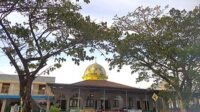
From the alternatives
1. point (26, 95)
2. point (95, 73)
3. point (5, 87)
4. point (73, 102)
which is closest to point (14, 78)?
point (5, 87)

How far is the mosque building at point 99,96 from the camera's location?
34.6m

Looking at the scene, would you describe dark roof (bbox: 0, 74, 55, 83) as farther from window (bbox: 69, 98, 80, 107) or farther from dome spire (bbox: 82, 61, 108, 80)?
window (bbox: 69, 98, 80, 107)

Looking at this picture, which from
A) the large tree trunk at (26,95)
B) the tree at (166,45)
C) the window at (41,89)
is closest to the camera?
the large tree trunk at (26,95)

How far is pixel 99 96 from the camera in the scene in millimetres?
38594

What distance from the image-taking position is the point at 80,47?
53.2ft

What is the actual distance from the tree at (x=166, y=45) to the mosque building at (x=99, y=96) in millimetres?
8467

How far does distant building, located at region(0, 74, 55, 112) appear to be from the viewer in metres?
38.4

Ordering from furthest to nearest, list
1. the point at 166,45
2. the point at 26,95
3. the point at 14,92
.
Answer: the point at 14,92 → the point at 166,45 → the point at 26,95

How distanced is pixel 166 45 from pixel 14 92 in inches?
953

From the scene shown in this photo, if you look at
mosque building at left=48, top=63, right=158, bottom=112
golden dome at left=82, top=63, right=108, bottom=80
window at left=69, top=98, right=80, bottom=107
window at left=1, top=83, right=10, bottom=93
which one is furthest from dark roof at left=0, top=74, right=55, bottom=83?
window at left=69, top=98, right=80, bottom=107


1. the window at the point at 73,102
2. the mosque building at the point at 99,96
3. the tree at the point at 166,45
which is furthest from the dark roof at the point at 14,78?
the tree at the point at 166,45

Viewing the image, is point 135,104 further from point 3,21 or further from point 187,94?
point 3,21

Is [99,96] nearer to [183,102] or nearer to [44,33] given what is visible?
[183,102]

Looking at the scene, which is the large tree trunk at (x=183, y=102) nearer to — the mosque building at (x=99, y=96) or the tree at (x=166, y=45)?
the tree at (x=166, y=45)
